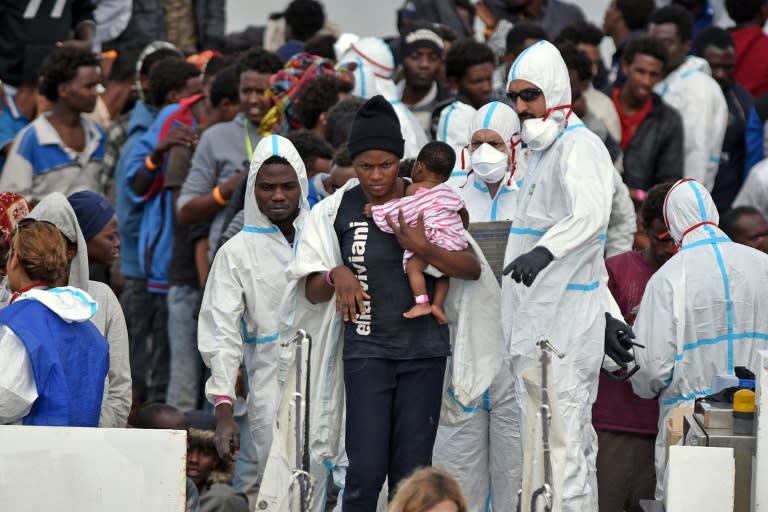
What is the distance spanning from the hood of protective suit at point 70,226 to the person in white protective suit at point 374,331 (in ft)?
3.08

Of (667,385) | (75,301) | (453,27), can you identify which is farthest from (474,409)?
(453,27)

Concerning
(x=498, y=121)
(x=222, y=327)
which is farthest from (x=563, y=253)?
(x=222, y=327)

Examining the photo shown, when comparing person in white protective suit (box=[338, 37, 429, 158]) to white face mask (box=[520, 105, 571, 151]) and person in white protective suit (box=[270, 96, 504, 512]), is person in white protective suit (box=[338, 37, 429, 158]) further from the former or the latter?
person in white protective suit (box=[270, 96, 504, 512])

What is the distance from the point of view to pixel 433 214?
22.2 feet

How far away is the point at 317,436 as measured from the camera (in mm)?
6961

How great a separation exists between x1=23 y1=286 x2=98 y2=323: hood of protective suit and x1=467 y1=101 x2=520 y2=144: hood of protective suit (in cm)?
260

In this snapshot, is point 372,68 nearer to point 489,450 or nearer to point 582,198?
point 489,450

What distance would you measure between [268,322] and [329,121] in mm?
2325

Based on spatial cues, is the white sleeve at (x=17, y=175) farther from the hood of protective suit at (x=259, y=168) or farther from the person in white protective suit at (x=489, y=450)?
the person in white protective suit at (x=489, y=450)

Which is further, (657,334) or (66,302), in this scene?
(657,334)

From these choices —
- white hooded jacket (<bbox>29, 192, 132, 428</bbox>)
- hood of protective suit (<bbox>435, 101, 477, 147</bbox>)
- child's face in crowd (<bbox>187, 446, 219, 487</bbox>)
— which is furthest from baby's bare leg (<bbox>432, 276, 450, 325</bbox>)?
hood of protective suit (<bbox>435, 101, 477, 147</bbox>)

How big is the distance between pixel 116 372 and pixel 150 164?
347 cm

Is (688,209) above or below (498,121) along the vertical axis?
below

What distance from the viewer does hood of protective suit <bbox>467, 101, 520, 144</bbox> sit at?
8023mm
